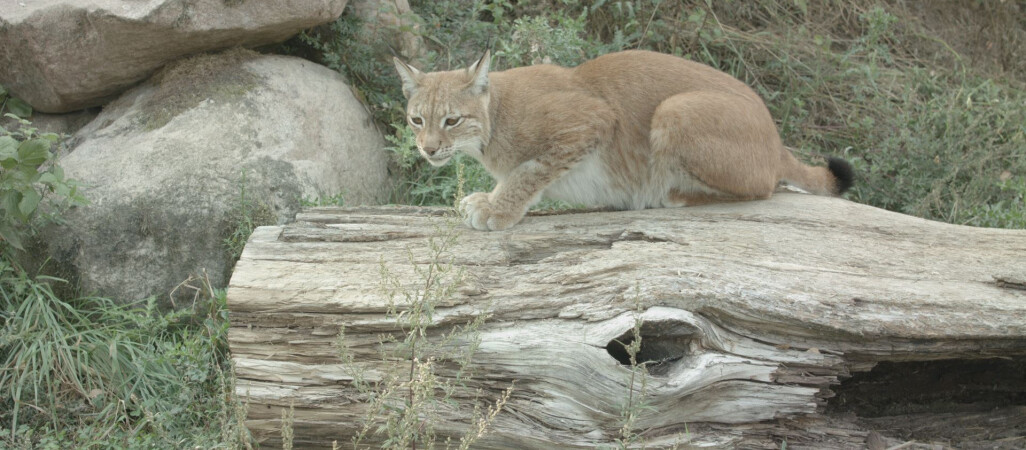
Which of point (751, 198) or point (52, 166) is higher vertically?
point (751, 198)

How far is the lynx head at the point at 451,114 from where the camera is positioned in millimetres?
4801

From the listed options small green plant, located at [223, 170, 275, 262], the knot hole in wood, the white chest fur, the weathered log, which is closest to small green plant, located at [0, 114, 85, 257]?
small green plant, located at [223, 170, 275, 262]

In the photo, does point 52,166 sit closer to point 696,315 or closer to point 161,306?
point 161,306

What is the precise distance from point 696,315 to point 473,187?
118 inches

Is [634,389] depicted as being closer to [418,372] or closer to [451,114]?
[418,372]

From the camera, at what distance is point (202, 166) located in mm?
5391

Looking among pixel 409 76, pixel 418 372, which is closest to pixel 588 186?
pixel 409 76

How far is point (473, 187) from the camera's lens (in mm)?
6289

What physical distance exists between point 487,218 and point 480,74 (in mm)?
809

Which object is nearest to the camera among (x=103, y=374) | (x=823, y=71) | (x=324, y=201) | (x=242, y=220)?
(x=103, y=374)

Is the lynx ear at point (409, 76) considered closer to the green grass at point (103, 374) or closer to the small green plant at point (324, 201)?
the small green plant at point (324, 201)

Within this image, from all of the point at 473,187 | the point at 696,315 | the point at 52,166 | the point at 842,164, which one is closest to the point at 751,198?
the point at 842,164

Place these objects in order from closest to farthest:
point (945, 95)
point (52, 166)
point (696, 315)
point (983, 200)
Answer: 1. point (696, 315)
2. point (52, 166)
3. point (983, 200)
4. point (945, 95)

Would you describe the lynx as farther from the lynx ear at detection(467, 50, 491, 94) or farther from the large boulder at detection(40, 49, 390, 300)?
the large boulder at detection(40, 49, 390, 300)
